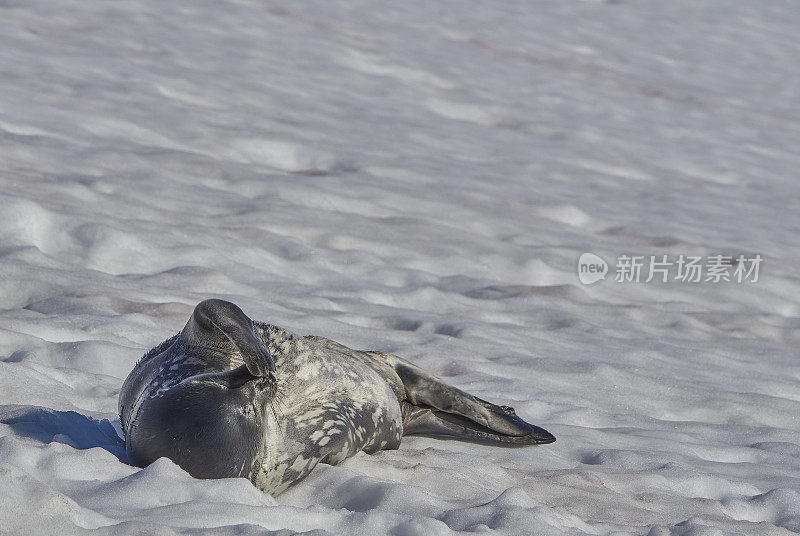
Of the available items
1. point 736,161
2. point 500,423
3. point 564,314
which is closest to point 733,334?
point 564,314

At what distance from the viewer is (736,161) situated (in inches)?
350

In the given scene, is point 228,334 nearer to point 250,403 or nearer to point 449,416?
point 250,403

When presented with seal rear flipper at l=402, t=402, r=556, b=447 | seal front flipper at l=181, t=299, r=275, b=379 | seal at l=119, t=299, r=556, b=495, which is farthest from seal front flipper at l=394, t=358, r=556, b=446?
seal front flipper at l=181, t=299, r=275, b=379

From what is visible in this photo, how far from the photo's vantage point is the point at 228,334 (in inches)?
83.6

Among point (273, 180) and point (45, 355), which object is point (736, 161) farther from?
point (45, 355)

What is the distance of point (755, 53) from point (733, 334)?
9477 mm

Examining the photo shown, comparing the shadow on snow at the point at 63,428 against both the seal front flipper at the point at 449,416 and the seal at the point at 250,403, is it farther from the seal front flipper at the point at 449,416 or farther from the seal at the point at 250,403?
the seal front flipper at the point at 449,416

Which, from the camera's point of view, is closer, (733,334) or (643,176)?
(733,334)

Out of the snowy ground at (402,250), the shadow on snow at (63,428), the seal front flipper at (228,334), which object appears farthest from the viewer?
the snowy ground at (402,250)

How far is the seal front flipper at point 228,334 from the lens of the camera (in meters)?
2.12

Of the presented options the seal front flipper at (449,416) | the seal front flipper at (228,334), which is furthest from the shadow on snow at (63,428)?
the seal front flipper at (449,416)

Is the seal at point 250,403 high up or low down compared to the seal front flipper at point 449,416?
up

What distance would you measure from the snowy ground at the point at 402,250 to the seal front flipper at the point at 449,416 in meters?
0.07

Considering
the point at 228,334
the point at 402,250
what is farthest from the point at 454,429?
the point at 402,250
